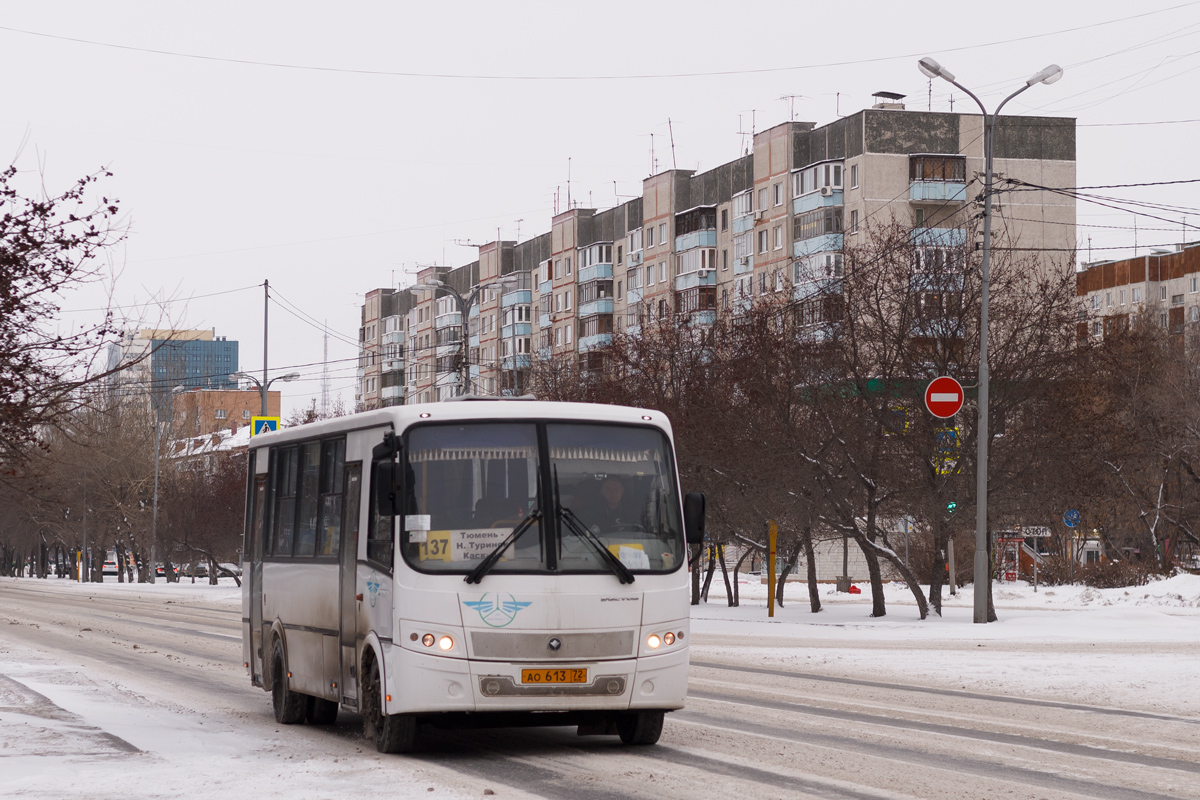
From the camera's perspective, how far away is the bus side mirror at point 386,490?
38.2 ft

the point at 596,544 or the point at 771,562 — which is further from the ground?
the point at 596,544

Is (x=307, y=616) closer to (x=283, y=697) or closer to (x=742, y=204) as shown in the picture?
(x=283, y=697)

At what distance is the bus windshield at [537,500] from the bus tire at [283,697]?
3.48 metres

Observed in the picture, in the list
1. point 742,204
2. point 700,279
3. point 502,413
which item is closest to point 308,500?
point 502,413

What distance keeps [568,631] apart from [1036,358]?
2240 centimetres

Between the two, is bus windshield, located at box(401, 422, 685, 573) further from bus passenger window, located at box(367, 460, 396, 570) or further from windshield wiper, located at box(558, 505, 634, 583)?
bus passenger window, located at box(367, 460, 396, 570)

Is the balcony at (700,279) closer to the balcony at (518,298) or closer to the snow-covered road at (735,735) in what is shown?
the balcony at (518,298)

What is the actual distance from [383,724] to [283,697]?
9.70ft

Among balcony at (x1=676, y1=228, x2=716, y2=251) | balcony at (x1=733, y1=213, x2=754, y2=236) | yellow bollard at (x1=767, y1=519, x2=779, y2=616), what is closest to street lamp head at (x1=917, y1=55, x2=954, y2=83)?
yellow bollard at (x1=767, y1=519, x2=779, y2=616)

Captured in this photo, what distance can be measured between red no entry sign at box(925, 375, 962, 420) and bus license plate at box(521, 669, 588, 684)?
65.0 ft

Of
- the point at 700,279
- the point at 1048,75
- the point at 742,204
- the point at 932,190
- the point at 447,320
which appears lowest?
the point at 1048,75

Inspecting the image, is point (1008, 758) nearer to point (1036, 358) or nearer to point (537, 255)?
point (1036, 358)

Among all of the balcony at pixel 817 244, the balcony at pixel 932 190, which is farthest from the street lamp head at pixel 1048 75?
the balcony at pixel 932 190

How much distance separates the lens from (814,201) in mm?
84750
